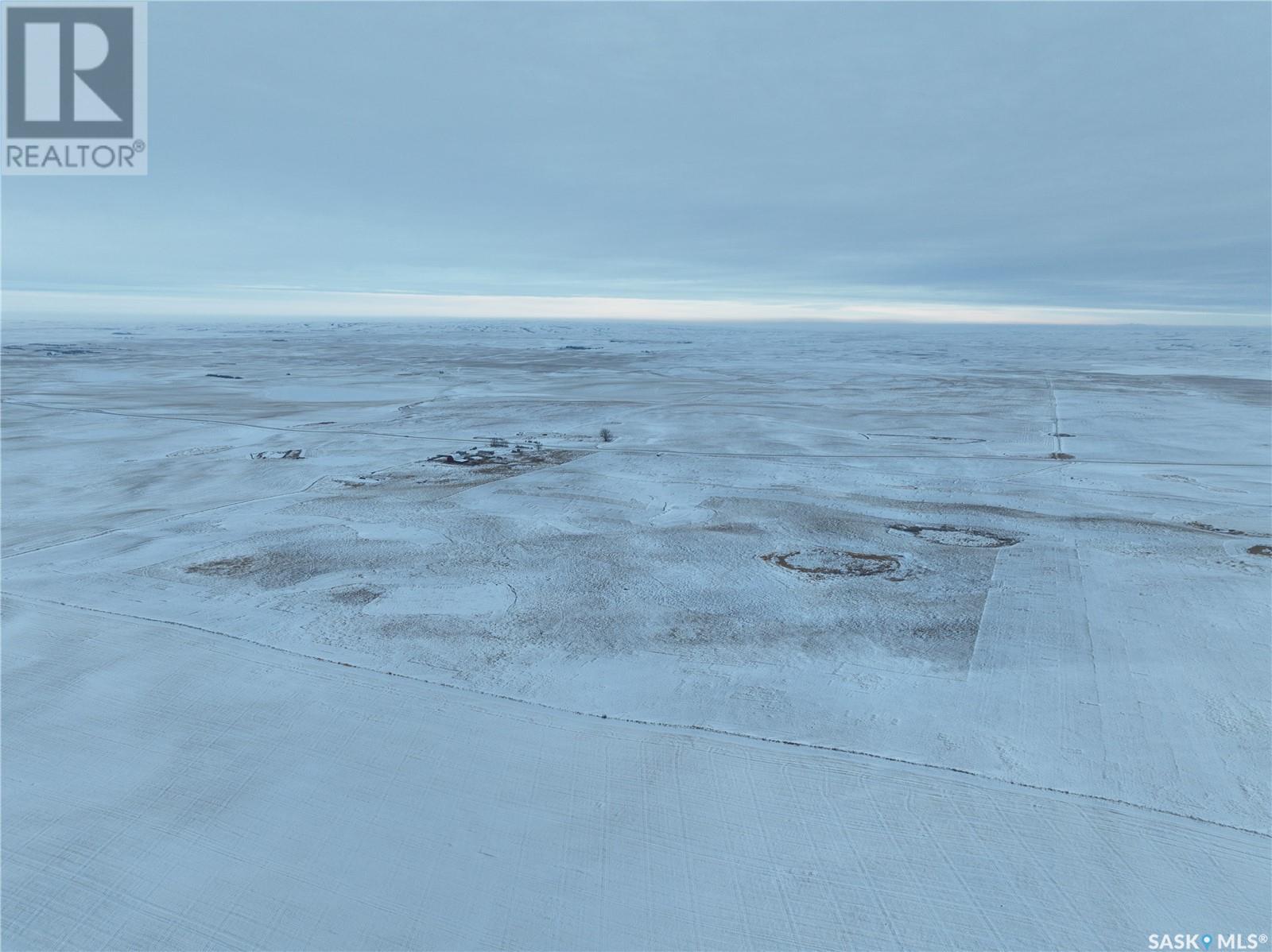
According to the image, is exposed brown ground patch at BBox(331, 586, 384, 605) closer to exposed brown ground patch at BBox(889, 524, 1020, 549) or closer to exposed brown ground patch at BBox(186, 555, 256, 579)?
exposed brown ground patch at BBox(186, 555, 256, 579)

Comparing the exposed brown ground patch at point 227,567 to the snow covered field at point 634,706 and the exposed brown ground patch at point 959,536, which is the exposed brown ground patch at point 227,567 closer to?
the snow covered field at point 634,706

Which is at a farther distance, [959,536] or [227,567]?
[959,536]

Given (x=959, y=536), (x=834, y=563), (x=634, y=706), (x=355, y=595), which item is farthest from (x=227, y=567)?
(x=959, y=536)

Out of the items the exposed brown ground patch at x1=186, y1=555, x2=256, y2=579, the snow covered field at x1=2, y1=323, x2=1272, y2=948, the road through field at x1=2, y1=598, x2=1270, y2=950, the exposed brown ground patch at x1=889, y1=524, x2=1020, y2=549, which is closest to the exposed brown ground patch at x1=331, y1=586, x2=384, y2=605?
the snow covered field at x1=2, y1=323, x2=1272, y2=948

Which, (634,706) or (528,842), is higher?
(634,706)

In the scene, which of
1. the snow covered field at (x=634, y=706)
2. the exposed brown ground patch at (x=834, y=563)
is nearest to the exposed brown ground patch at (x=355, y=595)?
the snow covered field at (x=634, y=706)

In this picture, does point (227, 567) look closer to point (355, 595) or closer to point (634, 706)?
point (355, 595)
